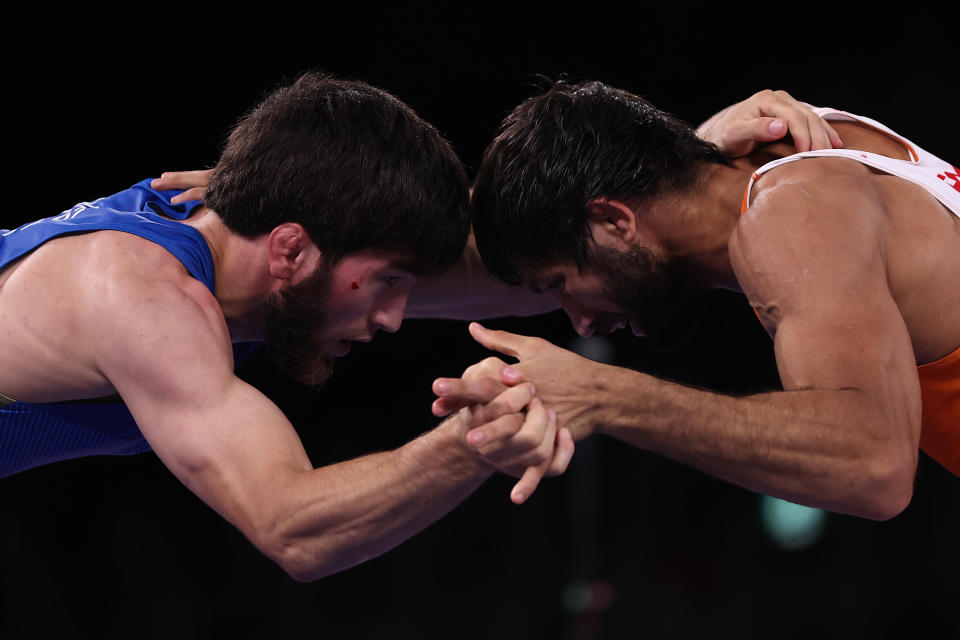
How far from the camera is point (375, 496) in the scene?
1.43 m

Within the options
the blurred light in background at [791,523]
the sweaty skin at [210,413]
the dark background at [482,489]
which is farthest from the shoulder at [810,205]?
the blurred light in background at [791,523]

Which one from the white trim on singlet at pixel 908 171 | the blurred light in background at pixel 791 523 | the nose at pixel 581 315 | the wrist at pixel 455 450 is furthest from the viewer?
the blurred light in background at pixel 791 523

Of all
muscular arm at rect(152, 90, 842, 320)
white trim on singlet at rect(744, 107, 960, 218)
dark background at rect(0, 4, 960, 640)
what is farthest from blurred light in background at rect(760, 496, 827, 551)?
white trim on singlet at rect(744, 107, 960, 218)

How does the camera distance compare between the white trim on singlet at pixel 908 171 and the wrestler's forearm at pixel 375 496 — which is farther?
the white trim on singlet at pixel 908 171

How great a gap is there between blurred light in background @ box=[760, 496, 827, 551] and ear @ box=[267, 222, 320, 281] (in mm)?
2992

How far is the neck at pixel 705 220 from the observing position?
1.90 meters

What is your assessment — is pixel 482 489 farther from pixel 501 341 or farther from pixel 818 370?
pixel 818 370

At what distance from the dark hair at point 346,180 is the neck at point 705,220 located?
415 mm

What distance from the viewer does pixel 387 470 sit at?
1.44m

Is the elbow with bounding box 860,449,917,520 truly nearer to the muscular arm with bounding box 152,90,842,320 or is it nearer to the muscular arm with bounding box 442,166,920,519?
the muscular arm with bounding box 442,166,920,519

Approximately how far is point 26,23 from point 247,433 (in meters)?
2.88

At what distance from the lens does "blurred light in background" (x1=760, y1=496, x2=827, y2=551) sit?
4195 millimetres

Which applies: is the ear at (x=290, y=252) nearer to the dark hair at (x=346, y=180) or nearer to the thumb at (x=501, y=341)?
the dark hair at (x=346, y=180)

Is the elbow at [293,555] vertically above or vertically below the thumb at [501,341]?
below
